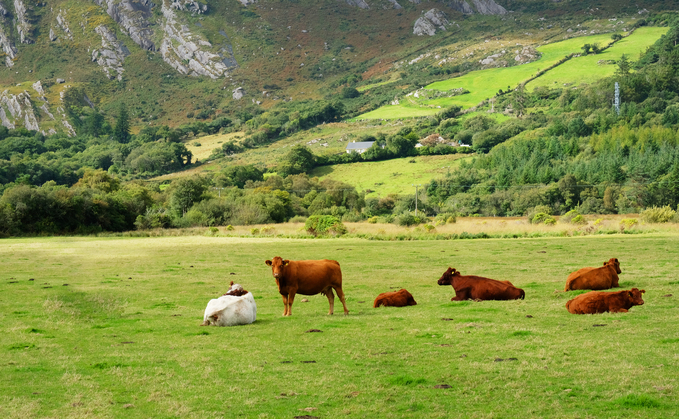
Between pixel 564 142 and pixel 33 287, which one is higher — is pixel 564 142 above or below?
above

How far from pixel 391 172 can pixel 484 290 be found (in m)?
113

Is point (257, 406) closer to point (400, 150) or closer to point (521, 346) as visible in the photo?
point (521, 346)

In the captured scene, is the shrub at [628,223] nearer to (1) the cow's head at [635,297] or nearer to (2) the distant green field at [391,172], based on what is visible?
(1) the cow's head at [635,297]

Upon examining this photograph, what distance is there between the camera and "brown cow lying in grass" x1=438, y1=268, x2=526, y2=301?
647 inches

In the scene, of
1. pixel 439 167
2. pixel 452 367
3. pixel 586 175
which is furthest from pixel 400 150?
pixel 452 367

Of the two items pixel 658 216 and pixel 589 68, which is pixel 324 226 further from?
pixel 589 68

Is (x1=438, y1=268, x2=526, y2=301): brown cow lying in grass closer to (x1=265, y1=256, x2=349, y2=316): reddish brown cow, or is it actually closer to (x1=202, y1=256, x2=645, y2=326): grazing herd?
(x1=202, y1=256, x2=645, y2=326): grazing herd

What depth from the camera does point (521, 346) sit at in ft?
34.2

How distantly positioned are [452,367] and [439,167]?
119595 millimetres

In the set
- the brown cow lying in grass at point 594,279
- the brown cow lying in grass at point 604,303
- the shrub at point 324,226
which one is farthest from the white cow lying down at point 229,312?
the shrub at point 324,226

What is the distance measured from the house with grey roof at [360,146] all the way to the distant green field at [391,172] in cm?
1074

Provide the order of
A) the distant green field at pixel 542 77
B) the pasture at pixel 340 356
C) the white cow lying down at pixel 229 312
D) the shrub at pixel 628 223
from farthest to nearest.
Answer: the distant green field at pixel 542 77
the shrub at pixel 628 223
the white cow lying down at pixel 229 312
the pasture at pixel 340 356

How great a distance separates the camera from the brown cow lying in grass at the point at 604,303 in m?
13.3

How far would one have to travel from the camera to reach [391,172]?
12850 cm
